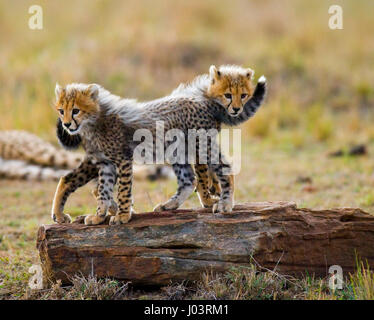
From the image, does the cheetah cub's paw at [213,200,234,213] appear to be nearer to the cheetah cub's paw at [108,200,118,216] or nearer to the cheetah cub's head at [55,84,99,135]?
the cheetah cub's paw at [108,200,118,216]

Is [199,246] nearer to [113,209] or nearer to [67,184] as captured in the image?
[113,209]

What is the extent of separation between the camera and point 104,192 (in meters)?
4.96

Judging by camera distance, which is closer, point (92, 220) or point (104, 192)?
point (92, 220)

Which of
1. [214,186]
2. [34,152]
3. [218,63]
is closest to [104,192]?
[214,186]

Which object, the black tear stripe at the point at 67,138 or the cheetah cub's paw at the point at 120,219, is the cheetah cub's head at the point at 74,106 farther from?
the cheetah cub's paw at the point at 120,219

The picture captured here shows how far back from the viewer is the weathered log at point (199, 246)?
4.66 m

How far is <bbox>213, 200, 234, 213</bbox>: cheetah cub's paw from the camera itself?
16.0ft

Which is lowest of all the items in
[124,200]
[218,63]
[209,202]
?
[209,202]

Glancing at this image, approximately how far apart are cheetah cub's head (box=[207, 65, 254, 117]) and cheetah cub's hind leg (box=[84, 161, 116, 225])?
1089 mm

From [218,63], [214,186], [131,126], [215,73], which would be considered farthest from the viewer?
[218,63]

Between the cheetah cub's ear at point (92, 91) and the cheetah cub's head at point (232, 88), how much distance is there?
99 cm

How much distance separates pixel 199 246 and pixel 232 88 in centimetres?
137

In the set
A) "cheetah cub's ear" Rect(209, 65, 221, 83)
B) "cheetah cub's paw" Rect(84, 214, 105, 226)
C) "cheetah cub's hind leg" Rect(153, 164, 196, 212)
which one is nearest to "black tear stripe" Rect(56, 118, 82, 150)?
"cheetah cub's paw" Rect(84, 214, 105, 226)

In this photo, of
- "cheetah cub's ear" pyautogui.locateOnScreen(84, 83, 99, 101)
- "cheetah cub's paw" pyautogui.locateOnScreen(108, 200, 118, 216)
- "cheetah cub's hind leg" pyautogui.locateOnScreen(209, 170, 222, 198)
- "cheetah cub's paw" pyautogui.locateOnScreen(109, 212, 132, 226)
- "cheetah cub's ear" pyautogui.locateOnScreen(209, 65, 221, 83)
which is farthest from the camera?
"cheetah cub's hind leg" pyautogui.locateOnScreen(209, 170, 222, 198)
